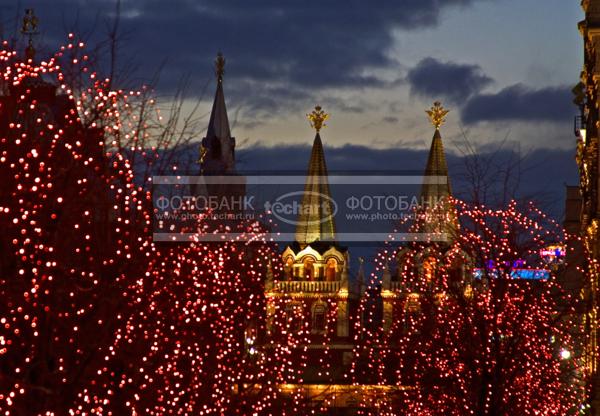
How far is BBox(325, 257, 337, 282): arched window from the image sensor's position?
7862 cm

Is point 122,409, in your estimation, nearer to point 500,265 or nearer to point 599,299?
point 500,265

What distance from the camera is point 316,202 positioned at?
77938 mm

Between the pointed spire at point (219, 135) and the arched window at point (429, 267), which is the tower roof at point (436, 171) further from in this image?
the arched window at point (429, 267)

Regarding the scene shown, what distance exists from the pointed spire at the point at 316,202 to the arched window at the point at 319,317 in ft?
11.8

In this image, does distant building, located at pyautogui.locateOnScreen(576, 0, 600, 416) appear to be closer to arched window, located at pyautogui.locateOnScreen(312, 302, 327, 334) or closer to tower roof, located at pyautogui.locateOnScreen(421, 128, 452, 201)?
tower roof, located at pyautogui.locateOnScreen(421, 128, 452, 201)

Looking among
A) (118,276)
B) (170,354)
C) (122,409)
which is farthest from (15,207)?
(170,354)

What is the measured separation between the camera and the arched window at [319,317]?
78938 mm

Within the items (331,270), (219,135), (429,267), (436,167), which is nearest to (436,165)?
(436,167)

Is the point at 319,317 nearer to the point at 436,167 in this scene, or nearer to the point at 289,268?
the point at 289,268

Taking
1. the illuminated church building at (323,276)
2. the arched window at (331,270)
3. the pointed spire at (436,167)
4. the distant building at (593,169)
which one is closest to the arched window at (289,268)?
the illuminated church building at (323,276)

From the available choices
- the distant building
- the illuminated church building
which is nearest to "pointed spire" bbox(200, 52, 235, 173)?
the illuminated church building

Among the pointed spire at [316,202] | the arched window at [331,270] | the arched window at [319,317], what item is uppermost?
the pointed spire at [316,202]

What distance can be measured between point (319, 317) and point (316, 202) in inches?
258

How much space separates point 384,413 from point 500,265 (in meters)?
16.3
